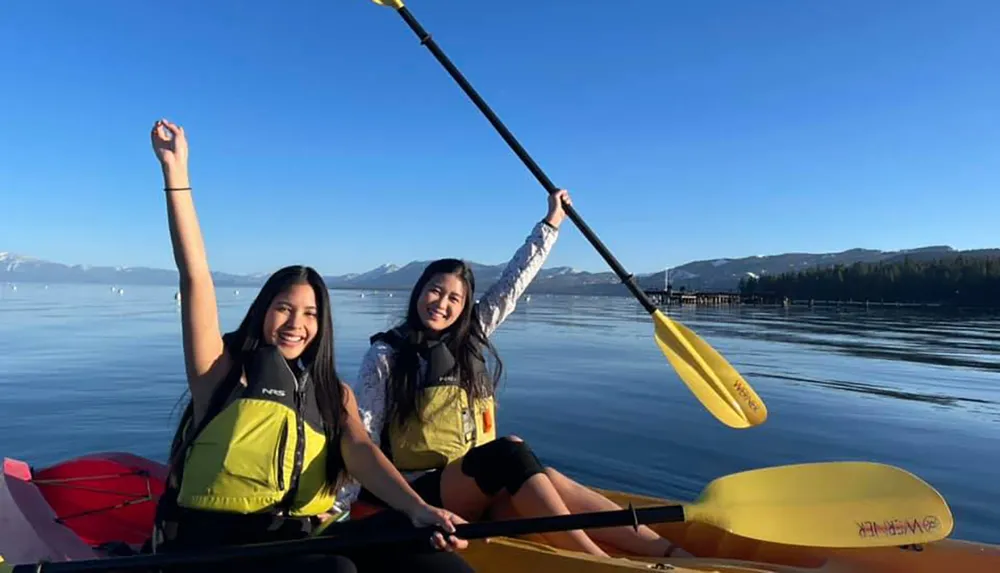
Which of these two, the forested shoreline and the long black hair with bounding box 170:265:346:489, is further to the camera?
the forested shoreline

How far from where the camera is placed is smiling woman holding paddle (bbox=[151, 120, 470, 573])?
6.75 ft

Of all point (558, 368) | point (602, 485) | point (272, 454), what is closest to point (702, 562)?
point (272, 454)

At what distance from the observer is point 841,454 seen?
252 inches

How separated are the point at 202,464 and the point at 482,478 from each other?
3.49 ft

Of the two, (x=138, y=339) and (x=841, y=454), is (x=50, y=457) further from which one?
(x=138, y=339)

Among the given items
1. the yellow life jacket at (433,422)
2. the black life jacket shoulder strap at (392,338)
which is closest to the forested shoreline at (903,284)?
the yellow life jacket at (433,422)

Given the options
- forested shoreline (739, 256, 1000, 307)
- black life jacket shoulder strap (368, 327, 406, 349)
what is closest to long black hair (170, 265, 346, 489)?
black life jacket shoulder strap (368, 327, 406, 349)

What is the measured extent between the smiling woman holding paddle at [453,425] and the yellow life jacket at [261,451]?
0.33 meters

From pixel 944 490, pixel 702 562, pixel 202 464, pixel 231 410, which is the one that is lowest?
pixel 944 490

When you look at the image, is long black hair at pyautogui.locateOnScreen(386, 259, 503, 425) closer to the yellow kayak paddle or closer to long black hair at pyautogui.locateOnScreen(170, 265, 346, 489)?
long black hair at pyautogui.locateOnScreen(170, 265, 346, 489)

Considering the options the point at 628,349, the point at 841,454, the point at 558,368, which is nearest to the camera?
the point at 841,454

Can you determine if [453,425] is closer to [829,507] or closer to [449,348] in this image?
[449,348]

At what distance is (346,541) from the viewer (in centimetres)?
217

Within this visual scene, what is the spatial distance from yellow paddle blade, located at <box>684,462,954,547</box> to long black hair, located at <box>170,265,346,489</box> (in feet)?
4.40
